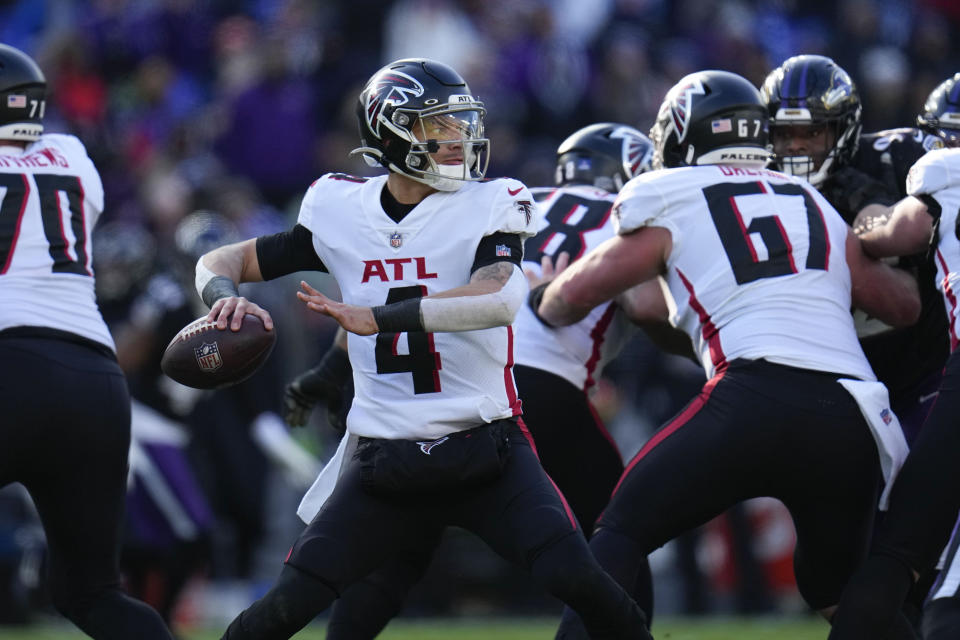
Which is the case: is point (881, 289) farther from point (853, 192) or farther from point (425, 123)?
point (425, 123)

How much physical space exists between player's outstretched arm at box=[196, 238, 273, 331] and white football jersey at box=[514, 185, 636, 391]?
1.20 m

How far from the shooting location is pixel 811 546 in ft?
14.6

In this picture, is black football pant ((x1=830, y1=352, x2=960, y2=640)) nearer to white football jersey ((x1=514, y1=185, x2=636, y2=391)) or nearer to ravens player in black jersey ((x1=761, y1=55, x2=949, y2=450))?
ravens player in black jersey ((x1=761, y1=55, x2=949, y2=450))

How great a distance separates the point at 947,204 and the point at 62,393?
9.23 feet

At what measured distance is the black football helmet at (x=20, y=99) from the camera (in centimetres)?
484

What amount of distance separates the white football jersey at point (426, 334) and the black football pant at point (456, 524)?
19cm

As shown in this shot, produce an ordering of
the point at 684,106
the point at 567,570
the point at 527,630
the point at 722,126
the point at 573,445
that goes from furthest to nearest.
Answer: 1. the point at 527,630
2. the point at 573,445
3. the point at 684,106
4. the point at 722,126
5. the point at 567,570

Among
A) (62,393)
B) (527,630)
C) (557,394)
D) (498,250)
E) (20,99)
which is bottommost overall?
(527,630)

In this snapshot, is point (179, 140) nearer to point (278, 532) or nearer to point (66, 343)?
point (278, 532)

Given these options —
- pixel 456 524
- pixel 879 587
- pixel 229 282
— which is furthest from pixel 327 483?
pixel 879 587

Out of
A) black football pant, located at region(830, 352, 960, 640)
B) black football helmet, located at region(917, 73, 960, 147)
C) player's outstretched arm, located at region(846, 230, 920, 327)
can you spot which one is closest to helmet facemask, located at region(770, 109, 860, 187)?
black football helmet, located at region(917, 73, 960, 147)

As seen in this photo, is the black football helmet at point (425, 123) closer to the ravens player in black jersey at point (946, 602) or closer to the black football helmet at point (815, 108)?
the black football helmet at point (815, 108)

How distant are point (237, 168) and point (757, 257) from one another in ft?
24.3

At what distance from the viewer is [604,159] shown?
5.93 metres
